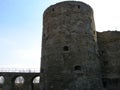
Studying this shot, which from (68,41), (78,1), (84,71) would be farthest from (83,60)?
(78,1)

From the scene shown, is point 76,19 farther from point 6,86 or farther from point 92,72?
point 6,86

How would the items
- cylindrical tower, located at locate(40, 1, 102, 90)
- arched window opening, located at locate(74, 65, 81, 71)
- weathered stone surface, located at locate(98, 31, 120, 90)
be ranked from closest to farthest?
1. cylindrical tower, located at locate(40, 1, 102, 90)
2. arched window opening, located at locate(74, 65, 81, 71)
3. weathered stone surface, located at locate(98, 31, 120, 90)

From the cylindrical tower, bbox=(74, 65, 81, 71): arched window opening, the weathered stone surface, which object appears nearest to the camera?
the cylindrical tower

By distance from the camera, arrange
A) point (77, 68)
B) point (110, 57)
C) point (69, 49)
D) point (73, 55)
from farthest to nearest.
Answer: point (110, 57), point (69, 49), point (73, 55), point (77, 68)

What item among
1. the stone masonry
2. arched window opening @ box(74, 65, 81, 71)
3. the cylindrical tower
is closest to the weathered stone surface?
the stone masonry

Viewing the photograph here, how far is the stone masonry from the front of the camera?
1505 cm

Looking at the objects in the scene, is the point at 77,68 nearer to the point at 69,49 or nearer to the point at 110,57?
the point at 69,49

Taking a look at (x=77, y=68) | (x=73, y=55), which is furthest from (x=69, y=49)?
(x=77, y=68)

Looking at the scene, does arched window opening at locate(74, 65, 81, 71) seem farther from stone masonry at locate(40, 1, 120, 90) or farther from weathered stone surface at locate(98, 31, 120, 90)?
weathered stone surface at locate(98, 31, 120, 90)

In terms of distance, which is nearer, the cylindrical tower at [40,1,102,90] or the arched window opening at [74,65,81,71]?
the cylindrical tower at [40,1,102,90]

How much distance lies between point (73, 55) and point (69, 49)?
0.66m

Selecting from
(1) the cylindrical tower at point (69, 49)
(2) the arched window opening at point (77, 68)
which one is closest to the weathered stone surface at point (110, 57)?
(1) the cylindrical tower at point (69, 49)

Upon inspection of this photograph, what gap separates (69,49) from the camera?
51.6 feet

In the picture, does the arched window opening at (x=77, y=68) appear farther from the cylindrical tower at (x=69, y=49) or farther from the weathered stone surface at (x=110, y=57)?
the weathered stone surface at (x=110, y=57)
